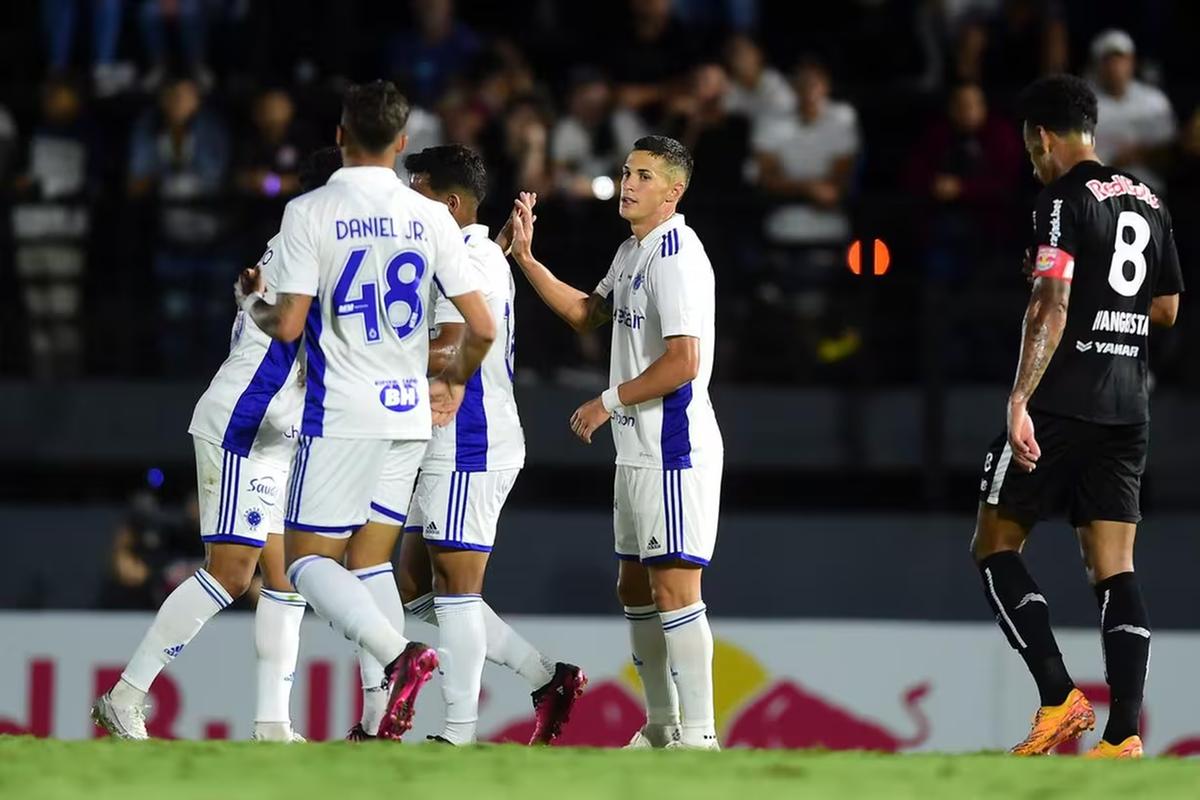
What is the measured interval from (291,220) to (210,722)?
4.47 metres

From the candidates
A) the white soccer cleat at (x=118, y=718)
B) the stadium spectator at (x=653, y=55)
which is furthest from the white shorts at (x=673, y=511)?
the stadium spectator at (x=653, y=55)

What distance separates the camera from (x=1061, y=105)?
254 inches

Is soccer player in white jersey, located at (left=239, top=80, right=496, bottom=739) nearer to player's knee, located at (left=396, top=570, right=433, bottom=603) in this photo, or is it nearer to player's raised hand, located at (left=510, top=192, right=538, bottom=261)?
player's raised hand, located at (left=510, top=192, right=538, bottom=261)

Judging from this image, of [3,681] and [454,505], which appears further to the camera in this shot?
[3,681]

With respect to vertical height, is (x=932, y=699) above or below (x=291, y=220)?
below

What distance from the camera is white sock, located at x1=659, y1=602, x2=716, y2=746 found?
6688 millimetres

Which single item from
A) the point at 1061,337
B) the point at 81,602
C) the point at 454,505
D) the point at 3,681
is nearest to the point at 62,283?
the point at 81,602

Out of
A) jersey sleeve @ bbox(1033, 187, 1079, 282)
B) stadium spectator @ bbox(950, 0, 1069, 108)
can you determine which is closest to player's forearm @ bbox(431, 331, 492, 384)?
jersey sleeve @ bbox(1033, 187, 1079, 282)

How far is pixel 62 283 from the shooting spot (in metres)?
11.2

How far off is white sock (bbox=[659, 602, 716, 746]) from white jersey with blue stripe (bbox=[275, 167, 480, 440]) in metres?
1.28

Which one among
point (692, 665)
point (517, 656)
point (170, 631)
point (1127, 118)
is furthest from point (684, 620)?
point (1127, 118)

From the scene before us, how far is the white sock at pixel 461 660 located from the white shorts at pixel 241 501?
69 cm

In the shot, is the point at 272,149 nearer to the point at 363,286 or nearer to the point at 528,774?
the point at 363,286

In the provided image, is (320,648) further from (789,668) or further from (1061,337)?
(1061,337)
